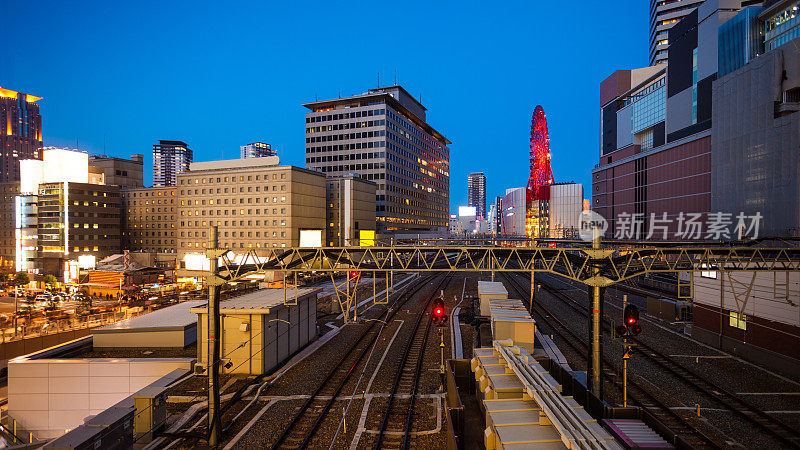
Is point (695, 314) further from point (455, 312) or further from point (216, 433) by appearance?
point (216, 433)

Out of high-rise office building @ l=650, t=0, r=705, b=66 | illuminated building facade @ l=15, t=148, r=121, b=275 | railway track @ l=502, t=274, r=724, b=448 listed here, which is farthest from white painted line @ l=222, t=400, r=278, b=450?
high-rise office building @ l=650, t=0, r=705, b=66

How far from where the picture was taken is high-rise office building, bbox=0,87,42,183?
182250mm

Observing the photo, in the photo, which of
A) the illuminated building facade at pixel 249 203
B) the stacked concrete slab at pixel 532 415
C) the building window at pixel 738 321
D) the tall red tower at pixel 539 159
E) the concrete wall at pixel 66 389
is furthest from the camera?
the tall red tower at pixel 539 159

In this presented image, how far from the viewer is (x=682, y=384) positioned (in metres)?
18.1

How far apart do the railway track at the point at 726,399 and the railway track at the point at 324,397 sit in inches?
513

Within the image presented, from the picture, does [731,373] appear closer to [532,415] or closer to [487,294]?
[487,294]

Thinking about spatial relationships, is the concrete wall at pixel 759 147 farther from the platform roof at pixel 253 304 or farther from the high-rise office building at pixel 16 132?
the high-rise office building at pixel 16 132

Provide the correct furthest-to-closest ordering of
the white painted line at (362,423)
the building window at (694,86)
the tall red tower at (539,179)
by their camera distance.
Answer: the tall red tower at (539,179) < the building window at (694,86) < the white painted line at (362,423)

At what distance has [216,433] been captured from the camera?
12758 millimetres

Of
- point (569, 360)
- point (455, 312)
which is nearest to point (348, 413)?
point (569, 360)

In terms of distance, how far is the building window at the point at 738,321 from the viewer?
2172cm

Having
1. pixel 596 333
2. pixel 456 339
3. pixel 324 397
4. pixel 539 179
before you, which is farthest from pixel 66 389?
pixel 539 179

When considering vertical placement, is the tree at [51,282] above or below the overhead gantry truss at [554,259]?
below

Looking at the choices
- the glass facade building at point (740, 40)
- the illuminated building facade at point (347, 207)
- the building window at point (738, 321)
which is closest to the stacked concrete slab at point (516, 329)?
the building window at point (738, 321)
